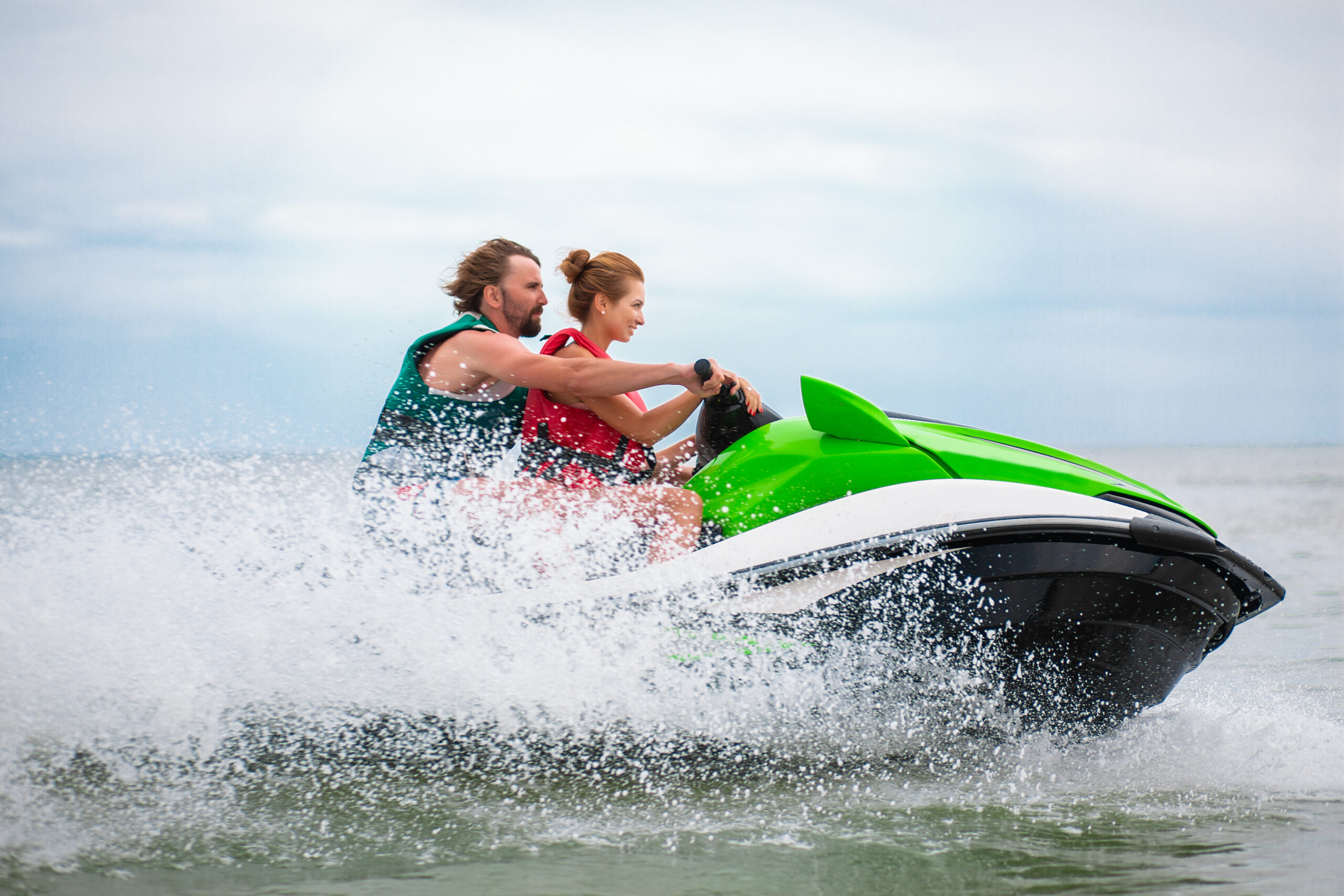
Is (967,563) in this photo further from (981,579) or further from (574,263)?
(574,263)

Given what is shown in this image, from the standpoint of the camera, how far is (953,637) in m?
2.56

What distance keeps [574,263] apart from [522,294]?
287mm

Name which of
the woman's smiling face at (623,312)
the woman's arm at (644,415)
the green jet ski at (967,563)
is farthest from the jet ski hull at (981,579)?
the woman's smiling face at (623,312)

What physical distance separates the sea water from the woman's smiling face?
26.3 inches

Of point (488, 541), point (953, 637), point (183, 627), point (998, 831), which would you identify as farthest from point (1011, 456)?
point (183, 627)

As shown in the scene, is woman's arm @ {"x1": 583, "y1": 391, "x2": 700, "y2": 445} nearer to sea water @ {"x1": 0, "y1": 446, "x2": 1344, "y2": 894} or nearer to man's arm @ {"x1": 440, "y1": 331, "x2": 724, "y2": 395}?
man's arm @ {"x1": 440, "y1": 331, "x2": 724, "y2": 395}

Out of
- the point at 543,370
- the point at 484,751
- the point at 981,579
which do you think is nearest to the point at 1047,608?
the point at 981,579

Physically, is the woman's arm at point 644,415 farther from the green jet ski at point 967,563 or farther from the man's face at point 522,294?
the man's face at point 522,294

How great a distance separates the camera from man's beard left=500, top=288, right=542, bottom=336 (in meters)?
3.20

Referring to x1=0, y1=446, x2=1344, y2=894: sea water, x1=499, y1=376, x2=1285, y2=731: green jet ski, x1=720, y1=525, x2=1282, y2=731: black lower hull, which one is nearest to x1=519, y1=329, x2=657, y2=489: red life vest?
x1=0, y1=446, x2=1344, y2=894: sea water

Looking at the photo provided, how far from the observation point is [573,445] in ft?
9.22

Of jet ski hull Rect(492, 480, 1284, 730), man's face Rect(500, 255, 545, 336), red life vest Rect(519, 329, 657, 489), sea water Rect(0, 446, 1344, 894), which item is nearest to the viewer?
sea water Rect(0, 446, 1344, 894)

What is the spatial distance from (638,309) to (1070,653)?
59.9 inches

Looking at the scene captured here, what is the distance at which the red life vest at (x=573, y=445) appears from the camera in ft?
9.05
